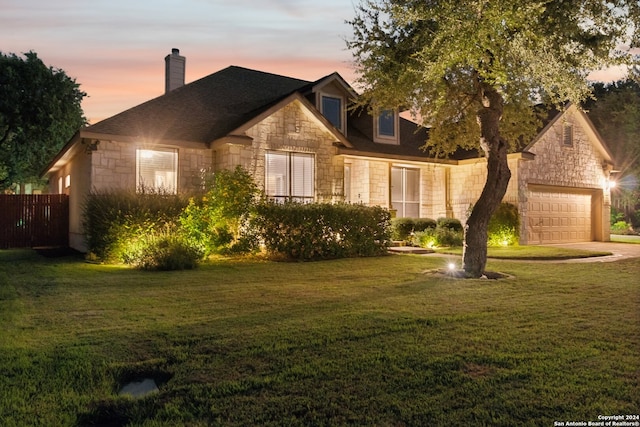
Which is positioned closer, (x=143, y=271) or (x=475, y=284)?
(x=475, y=284)

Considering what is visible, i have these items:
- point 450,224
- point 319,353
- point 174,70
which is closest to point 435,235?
point 450,224

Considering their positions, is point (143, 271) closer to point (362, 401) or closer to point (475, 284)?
point (475, 284)

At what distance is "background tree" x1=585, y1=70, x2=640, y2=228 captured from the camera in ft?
112

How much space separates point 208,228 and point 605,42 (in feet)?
33.8

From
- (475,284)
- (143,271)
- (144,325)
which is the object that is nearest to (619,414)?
(144,325)

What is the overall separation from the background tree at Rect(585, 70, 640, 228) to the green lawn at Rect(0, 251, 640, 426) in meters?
30.5

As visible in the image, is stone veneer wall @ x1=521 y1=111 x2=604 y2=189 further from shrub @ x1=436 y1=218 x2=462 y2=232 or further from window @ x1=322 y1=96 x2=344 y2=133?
window @ x1=322 y1=96 x2=344 y2=133

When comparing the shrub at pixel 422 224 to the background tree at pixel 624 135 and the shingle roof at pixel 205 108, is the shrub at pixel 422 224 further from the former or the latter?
the background tree at pixel 624 135

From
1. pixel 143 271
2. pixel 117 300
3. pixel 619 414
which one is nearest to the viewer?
pixel 619 414

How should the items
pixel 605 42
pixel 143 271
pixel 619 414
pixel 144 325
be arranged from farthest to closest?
pixel 143 271
pixel 605 42
pixel 144 325
pixel 619 414

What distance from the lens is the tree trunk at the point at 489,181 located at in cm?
1059

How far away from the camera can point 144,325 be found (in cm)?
575

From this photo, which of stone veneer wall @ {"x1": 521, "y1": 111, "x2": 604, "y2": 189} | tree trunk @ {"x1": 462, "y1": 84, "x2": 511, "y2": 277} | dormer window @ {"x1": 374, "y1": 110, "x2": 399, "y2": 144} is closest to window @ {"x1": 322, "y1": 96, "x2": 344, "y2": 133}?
dormer window @ {"x1": 374, "y1": 110, "x2": 399, "y2": 144}

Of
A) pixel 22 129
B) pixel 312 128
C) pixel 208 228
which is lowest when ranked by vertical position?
pixel 208 228
